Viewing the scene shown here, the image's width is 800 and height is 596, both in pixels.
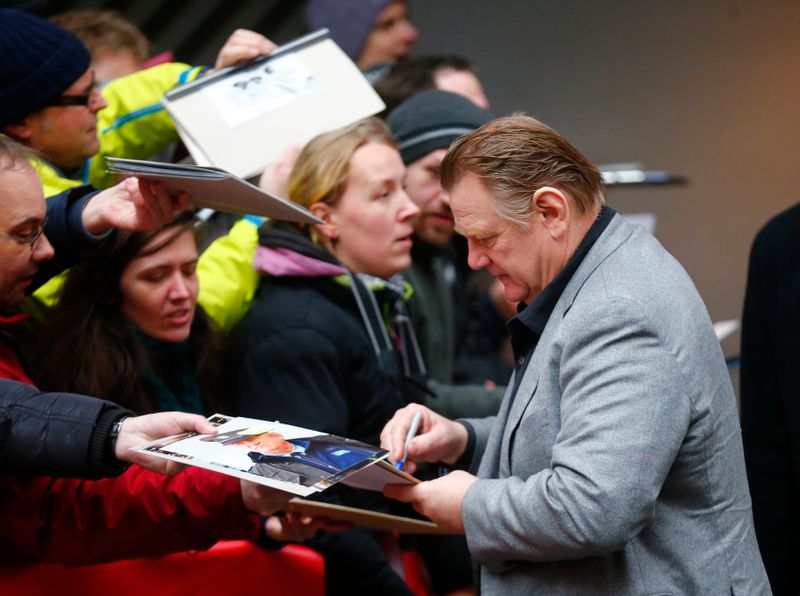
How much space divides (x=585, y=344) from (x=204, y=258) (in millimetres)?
1567

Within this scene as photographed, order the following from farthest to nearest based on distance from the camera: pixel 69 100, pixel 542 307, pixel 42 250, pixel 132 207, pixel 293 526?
pixel 69 100 → pixel 293 526 → pixel 132 207 → pixel 42 250 → pixel 542 307

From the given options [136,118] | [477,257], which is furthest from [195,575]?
[136,118]

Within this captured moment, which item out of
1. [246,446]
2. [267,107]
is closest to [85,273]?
[267,107]

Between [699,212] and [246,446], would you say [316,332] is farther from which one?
[699,212]

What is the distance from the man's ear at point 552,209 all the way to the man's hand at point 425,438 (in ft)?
1.84

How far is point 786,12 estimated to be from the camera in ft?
17.7

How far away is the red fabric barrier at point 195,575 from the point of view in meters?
2.32

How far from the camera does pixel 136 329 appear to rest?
287 cm

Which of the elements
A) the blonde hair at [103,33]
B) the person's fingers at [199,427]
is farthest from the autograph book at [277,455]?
the blonde hair at [103,33]

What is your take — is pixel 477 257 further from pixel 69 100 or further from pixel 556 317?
pixel 69 100

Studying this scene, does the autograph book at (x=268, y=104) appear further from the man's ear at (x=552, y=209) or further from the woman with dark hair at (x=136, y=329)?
the man's ear at (x=552, y=209)

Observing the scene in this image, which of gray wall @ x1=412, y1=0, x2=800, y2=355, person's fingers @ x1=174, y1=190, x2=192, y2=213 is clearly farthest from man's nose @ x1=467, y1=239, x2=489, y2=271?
gray wall @ x1=412, y1=0, x2=800, y2=355

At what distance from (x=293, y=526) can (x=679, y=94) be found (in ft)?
12.2

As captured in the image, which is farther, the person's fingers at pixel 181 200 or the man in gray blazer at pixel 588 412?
the person's fingers at pixel 181 200
